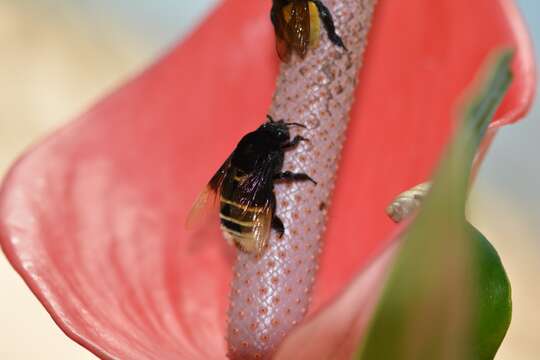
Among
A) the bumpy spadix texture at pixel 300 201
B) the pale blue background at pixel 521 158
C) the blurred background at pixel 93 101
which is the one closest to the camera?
the bumpy spadix texture at pixel 300 201

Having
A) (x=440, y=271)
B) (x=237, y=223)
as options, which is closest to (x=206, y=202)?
(x=237, y=223)

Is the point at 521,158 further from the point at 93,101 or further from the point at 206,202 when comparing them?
the point at 206,202

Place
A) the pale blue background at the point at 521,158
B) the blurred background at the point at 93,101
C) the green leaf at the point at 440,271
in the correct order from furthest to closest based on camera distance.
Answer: the pale blue background at the point at 521,158, the blurred background at the point at 93,101, the green leaf at the point at 440,271

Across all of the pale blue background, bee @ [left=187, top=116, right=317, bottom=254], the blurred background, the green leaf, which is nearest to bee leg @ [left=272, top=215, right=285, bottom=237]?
bee @ [left=187, top=116, right=317, bottom=254]

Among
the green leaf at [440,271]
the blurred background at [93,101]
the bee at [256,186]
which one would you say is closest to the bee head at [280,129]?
the bee at [256,186]

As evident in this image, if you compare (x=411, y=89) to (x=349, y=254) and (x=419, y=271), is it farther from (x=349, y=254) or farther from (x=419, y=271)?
(x=419, y=271)

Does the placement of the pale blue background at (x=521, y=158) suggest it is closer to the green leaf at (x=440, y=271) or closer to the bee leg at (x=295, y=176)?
the bee leg at (x=295, y=176)

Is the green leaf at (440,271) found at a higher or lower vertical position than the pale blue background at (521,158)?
higher

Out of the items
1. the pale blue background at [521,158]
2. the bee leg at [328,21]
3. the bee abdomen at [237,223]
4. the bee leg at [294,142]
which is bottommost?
the pale blue background at [521,158]
